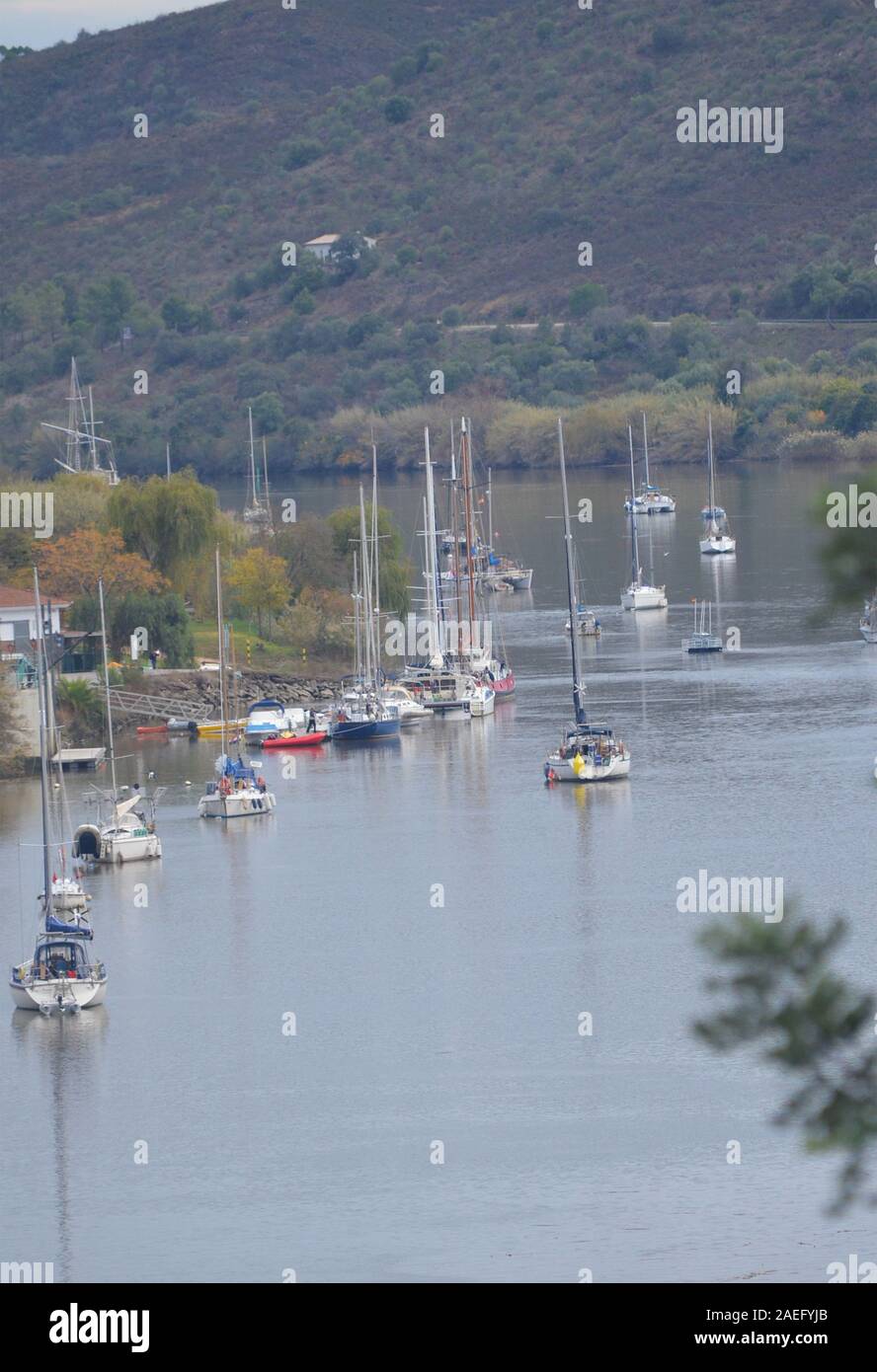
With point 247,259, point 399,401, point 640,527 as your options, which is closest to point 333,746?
point 640,527

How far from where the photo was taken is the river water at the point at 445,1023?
81.7ft

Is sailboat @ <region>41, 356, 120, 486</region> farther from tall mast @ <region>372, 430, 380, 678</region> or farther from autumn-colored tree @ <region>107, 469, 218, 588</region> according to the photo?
tall mast @ <region>372, 430, 380, 678</region>

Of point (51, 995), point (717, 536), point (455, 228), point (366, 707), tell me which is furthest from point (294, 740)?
point (455, 228)

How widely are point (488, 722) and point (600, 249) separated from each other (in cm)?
9627

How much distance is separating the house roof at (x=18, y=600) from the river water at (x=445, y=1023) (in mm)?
3818

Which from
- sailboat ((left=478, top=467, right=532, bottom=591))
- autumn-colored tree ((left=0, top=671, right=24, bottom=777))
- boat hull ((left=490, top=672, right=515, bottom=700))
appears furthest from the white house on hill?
autumn-colored tree ((left=0, top=671, right=24, bottom=777))

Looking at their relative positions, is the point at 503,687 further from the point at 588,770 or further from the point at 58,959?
the point at 58,959

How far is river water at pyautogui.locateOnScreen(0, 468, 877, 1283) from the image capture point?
24891 mm

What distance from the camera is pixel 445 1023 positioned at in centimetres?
3191

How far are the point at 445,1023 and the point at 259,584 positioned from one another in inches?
1153

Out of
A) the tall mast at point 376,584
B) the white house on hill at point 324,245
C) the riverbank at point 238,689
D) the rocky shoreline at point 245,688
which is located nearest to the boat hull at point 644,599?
the tall mast at point 376,584

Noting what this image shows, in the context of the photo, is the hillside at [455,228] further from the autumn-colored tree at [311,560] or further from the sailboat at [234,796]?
the sailboat at [234,796]
